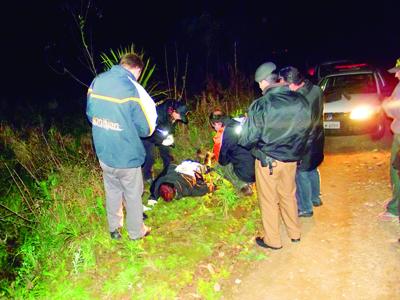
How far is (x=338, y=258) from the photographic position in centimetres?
404

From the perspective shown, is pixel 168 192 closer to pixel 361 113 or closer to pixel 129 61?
pixel 129 61

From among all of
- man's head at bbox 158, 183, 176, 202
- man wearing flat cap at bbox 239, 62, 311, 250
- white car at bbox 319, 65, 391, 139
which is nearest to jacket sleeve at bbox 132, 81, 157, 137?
man wearing flat cap at bbox 239, 62, 311, 250

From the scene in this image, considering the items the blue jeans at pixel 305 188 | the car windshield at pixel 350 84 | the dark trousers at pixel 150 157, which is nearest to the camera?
the blue jeans at pixel 305 188

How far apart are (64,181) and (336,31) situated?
24560 millimetres

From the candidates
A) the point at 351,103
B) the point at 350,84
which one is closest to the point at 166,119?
the point at 351,103

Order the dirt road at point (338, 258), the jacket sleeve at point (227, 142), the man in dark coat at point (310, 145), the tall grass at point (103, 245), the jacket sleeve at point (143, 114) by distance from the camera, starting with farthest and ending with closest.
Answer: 1. the jacket sleeve at point (227, 142)
2. the man in dark coat at point (310, 145)
3. the jacket sleeve at point (143, 114)
4. the tall grass at point (103, 245)
5. the dirt road at point (338, 258)

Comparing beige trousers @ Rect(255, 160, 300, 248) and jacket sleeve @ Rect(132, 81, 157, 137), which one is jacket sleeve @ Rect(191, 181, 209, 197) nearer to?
beige trousers @ Rect(255, 160, 300, 248)

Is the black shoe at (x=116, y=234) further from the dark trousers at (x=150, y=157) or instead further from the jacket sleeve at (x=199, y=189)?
the dark trousers at (x=150, y=157)

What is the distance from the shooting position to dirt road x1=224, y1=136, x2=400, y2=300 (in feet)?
11.8

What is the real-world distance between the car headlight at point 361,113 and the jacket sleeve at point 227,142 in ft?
12.0

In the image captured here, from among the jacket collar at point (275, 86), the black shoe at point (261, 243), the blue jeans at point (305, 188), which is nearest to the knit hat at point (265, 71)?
the jacket collar at point (275, 86)

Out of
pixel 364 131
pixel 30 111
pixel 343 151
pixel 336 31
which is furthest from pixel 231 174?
pixel 336 31

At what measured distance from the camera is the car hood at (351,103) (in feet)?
25.5

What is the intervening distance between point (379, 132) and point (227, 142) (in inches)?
168
